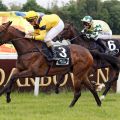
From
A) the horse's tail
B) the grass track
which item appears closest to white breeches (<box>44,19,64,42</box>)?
the horse's tail

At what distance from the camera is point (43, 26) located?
28.4 ft

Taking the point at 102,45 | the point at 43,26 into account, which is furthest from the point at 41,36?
the point at 102,45

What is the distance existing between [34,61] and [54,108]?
90 cm

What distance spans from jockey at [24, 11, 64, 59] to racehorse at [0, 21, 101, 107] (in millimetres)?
106

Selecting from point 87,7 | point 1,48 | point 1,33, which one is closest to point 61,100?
point 1,33

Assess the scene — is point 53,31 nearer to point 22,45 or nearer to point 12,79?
point 22,45

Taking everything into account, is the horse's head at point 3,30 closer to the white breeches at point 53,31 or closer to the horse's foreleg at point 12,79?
the horse's foreleg at point 12,79

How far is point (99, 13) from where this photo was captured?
5628 centimetres

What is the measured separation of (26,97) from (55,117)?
9.87 feet

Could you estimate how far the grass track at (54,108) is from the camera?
759cm

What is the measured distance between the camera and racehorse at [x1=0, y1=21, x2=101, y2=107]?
27.5 feet

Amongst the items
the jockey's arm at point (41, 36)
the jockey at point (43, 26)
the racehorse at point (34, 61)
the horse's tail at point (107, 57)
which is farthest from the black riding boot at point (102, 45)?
the jockey's arm at point (41, 36)

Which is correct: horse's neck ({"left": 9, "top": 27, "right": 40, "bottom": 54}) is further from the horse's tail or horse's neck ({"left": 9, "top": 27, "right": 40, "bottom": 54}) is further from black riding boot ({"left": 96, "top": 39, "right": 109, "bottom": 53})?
black riding boot ({"left": 96, "top": 39, "right": 109, "bottom": 53})

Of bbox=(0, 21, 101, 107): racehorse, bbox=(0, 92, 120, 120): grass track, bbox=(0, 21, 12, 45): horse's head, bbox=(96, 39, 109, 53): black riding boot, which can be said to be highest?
bbox=(0, 21, 12, 45): horse's head
